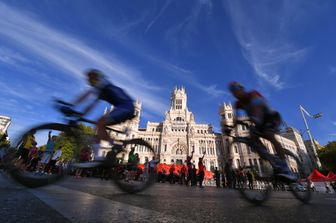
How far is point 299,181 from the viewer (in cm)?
335

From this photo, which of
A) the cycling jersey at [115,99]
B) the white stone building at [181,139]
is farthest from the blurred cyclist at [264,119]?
the white stone building at [181,139]

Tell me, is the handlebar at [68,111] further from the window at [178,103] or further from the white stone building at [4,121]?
the white stone building at [4,121]

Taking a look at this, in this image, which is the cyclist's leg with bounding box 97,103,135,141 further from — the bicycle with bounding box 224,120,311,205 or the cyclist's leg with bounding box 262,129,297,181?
the cyclist's leg with bounding box 262,129,297,181

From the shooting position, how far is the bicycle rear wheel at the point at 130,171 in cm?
332

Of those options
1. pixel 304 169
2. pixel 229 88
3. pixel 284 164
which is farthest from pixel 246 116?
pixel 304 169

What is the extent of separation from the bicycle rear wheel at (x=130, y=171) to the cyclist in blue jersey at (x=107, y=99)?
0.53 meters

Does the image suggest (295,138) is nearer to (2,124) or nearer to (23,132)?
(23,132)

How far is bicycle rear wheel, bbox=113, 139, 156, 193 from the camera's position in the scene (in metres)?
3.32

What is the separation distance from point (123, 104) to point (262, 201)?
9.66 feet

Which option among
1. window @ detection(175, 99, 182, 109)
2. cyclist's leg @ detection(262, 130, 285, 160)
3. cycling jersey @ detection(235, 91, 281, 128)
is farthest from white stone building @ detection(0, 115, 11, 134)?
cyclist's leg @ detection(262, 130, 285, 160)

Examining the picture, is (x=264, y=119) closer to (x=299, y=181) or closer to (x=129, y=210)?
(x=299, y=181)

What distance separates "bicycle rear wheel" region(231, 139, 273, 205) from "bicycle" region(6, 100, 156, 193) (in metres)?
1.79

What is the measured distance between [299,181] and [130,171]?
3.39 meters

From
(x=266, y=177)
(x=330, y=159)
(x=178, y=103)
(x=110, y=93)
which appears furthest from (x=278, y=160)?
(x=178, y=103)
